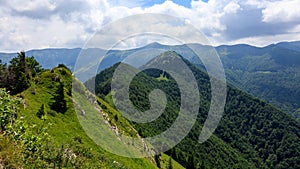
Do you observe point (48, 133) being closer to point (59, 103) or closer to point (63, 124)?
point (63, 124)

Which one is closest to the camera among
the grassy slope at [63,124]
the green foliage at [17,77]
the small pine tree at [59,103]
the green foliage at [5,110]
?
the green foliage at [5,110]

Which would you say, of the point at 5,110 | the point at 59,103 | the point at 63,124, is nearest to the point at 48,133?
the point at 63,124

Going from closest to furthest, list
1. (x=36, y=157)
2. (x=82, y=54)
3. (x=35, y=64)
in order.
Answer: (x=36, y=157) < (x=82, y=54) < (x=35, y=64)

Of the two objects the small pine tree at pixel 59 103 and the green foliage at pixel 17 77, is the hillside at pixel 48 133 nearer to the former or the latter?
the small pine tree at pixel 59 103

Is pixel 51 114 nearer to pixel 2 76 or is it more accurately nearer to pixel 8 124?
pixel 2 76

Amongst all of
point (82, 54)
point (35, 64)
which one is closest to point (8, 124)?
A: point (82, 54)

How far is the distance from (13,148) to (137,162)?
3723 centimetres

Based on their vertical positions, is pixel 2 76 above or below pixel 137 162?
above

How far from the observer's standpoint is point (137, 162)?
4750cm

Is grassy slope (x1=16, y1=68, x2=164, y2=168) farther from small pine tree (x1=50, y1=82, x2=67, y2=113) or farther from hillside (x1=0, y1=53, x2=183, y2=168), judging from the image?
small pine tree (x1=50, y1=82, x2=67, y2=113)

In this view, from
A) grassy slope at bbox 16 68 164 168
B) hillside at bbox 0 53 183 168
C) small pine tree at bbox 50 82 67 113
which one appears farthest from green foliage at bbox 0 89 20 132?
small pine tree at bbox 50 82 67 113

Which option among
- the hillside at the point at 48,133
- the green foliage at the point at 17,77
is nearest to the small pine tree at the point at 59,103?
the hillside at the point at 48,133

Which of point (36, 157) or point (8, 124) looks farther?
point (36, 157)

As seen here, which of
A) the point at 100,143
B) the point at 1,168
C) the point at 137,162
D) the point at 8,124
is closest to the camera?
the point at 1,168
